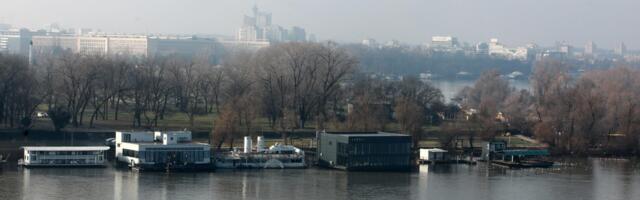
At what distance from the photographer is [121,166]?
76.8 feet

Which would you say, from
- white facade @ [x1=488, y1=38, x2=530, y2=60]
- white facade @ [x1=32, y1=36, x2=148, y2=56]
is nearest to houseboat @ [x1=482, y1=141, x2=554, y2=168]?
white facade @ [x1=32, y1=36, x2=148, y2=56]

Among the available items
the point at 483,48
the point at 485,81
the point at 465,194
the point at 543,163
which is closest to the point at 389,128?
the point at 543,163

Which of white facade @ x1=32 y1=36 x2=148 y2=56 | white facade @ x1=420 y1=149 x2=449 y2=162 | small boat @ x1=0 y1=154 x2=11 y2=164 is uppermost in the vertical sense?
white facade @ x1=32 y1=36 x2=148 y2=56

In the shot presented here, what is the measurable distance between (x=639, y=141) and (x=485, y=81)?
12778 millimetres

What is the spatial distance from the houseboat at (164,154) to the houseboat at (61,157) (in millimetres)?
504

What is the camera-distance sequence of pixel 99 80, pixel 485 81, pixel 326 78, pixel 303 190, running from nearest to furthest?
pixel 303 190 → pixel 99 80 → pixel 326 78 → pixel 485 81

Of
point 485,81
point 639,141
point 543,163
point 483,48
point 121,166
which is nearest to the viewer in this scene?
point 121,166

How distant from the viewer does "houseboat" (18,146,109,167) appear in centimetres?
2289

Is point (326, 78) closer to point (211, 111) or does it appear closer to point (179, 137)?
point (211, 111)

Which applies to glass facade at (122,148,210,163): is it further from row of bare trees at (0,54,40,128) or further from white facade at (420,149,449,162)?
row of bare trees at (0,54,40,128)

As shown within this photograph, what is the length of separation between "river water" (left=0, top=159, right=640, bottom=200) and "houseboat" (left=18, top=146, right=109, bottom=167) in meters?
0.40

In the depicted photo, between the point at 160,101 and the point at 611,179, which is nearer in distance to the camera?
the point at 611,179

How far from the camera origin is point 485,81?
41.5 metres

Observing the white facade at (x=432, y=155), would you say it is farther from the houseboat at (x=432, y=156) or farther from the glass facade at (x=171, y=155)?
the glass facade at (x=171, y=155)
